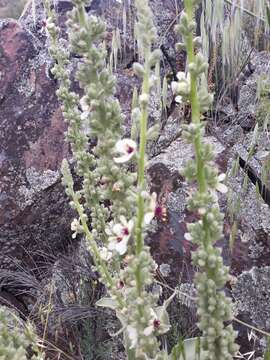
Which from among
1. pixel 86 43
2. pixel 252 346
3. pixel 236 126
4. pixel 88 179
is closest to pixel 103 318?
pixel 252 346

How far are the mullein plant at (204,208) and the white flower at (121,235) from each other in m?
0.12

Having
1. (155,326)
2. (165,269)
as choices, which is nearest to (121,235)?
(155,326)

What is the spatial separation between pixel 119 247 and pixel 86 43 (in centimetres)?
40

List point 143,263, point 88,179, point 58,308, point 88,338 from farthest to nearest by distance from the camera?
point 58,308 → point 88,338 → point 88,179 → point 143,263

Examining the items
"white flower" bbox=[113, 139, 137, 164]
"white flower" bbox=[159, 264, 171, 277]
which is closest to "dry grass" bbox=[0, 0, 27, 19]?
"white flower" bbox=[159, 264, 171, 277]

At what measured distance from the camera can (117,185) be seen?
3.14ft

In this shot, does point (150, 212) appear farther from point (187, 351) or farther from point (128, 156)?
point (187, 351)

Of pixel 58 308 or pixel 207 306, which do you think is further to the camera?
pixel 58 308

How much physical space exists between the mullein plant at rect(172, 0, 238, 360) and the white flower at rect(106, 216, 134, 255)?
116 millimetres

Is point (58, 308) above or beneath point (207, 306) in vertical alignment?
beneath

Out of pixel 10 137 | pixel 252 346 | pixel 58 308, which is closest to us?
pixel 252 346

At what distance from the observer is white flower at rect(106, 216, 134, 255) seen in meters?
0.90

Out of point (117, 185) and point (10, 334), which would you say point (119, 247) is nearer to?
point (117, 185)

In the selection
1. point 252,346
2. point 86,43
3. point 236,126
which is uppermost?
point 86,43
